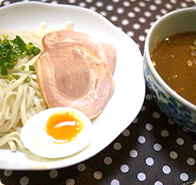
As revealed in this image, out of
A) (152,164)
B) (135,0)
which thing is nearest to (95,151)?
(152,164)

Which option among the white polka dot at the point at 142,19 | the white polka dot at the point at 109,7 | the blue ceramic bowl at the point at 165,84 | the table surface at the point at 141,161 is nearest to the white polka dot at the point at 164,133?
the table surface at the point at 141,161

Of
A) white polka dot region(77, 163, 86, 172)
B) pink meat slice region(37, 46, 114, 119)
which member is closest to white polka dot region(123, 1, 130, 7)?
pink meat slice region(37, 46, 114, 119)

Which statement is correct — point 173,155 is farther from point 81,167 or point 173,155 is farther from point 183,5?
point 183,5

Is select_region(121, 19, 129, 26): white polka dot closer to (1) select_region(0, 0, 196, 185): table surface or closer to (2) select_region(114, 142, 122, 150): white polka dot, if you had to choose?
(1) select_region(0, 0, 196, 185): table surface

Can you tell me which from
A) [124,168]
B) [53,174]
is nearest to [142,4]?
[124,168]

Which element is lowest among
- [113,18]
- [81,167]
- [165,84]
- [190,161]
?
[190,161]
